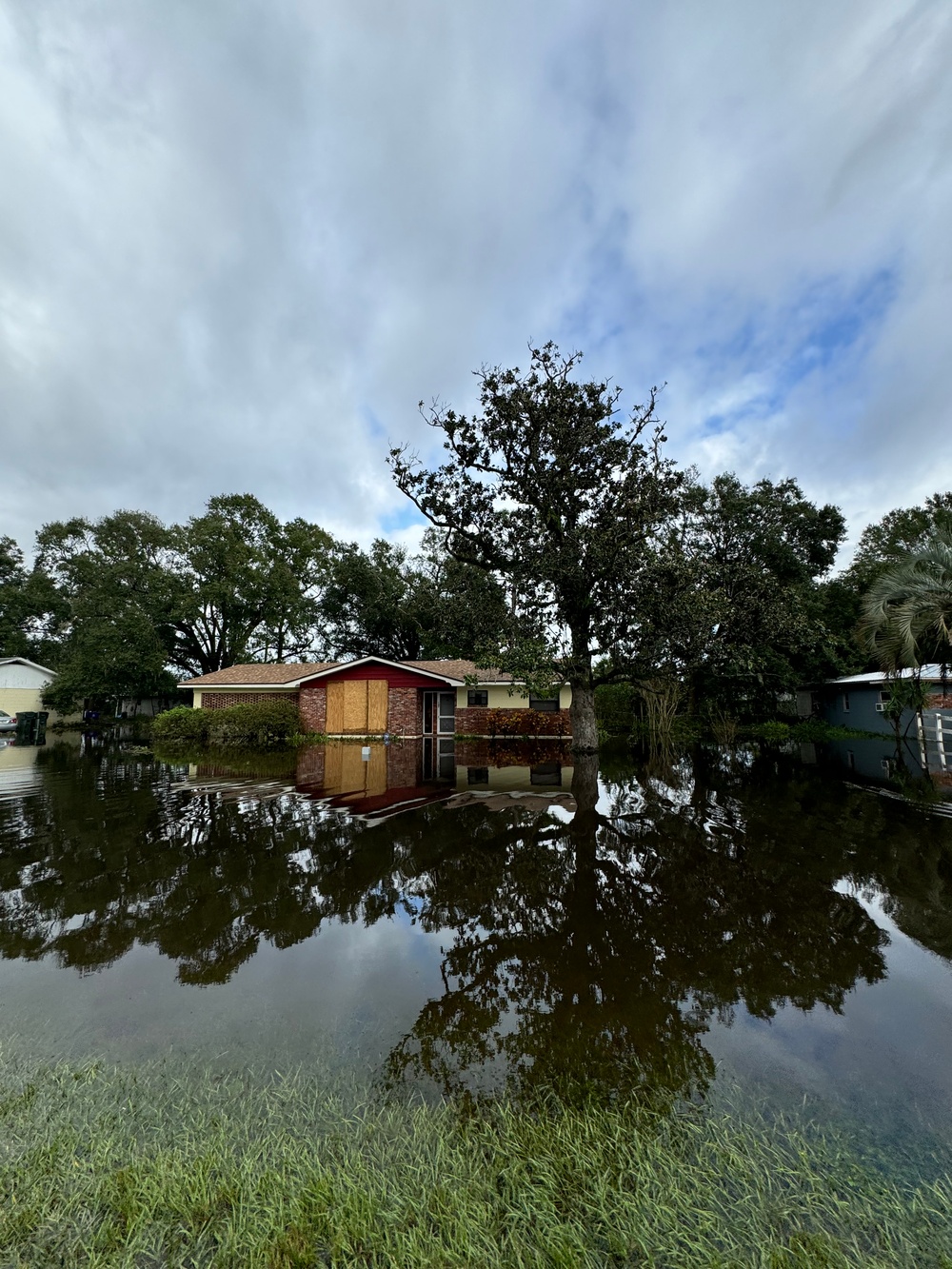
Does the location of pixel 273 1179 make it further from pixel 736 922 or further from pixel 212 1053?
pixel 736 922

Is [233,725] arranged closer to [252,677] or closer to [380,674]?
[252,677]

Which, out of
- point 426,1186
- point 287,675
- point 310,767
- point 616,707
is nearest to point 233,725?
point 287,675

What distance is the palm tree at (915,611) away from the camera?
13.5 meters

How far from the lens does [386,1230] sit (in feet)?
5.78

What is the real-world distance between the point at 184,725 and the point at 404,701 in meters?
9.15

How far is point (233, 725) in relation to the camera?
22.2m

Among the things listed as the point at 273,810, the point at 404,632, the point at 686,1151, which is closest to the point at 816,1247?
the point at 686,1151

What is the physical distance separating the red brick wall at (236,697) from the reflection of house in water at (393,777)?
250 inches

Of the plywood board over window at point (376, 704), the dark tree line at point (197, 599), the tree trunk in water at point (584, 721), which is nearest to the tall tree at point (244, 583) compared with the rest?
the dark tree line at point (197, 599)

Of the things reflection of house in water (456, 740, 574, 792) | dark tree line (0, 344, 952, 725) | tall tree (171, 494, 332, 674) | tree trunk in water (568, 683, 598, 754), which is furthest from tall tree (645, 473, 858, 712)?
tall tree (171, 494, 332, 674)

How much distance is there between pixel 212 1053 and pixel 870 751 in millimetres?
18871

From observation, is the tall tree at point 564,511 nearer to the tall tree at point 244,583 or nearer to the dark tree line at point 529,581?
the dark tree line at point 529,581

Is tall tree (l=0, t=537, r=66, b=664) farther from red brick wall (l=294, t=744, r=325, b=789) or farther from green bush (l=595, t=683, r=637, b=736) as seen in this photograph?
green bush (l=595, t=683, r=637, b=736)

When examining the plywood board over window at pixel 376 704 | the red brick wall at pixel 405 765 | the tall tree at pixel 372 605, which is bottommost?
the red brick wall at pixel 405 765
